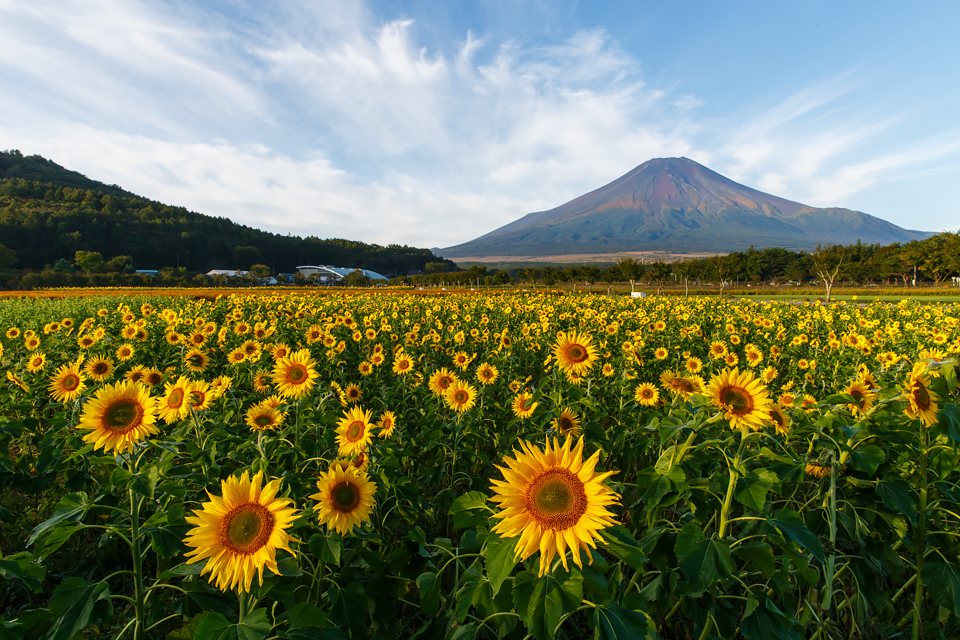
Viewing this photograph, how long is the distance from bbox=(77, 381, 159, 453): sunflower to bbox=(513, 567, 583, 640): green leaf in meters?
1.85

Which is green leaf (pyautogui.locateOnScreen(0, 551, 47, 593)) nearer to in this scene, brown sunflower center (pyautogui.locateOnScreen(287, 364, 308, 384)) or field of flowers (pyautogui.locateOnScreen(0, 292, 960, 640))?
field of flowers (pyautogui.locateOnScreen(0, 292, 960, 640))

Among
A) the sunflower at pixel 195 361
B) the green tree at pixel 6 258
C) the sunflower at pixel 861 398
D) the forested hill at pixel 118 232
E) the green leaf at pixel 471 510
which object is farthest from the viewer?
the forested hill at pixel 118 232

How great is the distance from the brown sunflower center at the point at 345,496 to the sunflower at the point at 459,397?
1.98m

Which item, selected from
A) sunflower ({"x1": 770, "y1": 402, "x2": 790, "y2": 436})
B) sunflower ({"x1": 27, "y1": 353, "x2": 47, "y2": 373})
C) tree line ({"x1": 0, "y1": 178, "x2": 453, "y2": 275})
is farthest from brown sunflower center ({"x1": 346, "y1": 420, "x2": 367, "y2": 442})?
tree line ({"x1": 0, "y1": 178, "x2": 453, "y2": 275})

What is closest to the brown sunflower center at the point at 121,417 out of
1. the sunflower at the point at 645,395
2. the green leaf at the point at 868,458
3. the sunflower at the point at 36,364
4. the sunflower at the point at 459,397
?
the sunflower at the point at 459,397

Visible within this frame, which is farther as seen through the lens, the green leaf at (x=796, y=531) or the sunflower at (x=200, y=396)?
the sunflower at (x=200, y=396)

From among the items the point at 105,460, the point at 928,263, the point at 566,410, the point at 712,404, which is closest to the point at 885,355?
the point at 566,410

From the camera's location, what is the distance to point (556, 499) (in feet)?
4.56

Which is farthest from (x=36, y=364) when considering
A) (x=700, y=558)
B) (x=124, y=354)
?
(x=700, y=558)

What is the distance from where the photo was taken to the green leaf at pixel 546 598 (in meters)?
Result: 1.24

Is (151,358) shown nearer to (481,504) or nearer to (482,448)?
(482,448)

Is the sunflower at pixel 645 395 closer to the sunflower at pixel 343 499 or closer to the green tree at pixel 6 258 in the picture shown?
the sunflower at pixel 343 499

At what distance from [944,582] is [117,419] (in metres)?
4.10

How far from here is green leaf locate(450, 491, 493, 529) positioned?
5.59 feet
